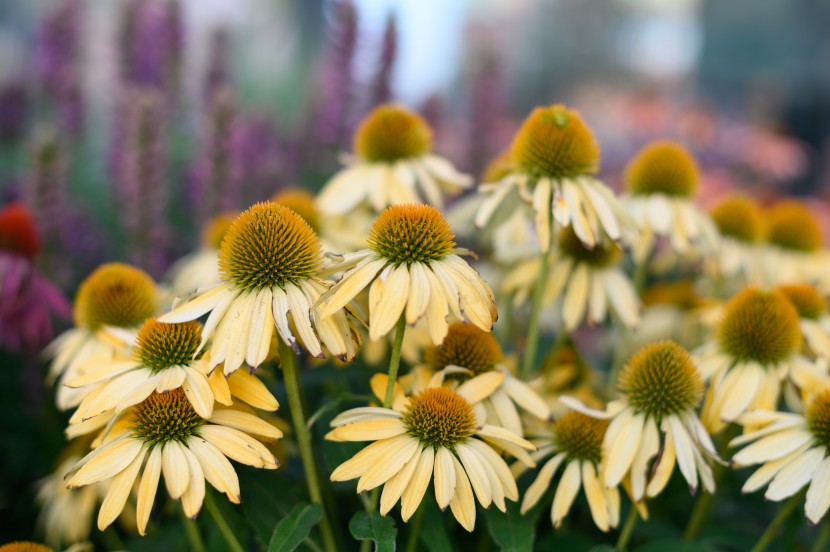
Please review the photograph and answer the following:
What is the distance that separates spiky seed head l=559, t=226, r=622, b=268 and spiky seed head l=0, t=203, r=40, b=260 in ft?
3.33

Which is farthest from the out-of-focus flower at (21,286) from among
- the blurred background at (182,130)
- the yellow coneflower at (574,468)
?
the yellow coneflower at (574,468)

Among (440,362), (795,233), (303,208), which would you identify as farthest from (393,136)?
(795,233)

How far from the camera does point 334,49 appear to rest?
2021 mm

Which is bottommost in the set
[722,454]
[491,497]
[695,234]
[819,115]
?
[819,115]

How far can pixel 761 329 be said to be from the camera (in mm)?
1040

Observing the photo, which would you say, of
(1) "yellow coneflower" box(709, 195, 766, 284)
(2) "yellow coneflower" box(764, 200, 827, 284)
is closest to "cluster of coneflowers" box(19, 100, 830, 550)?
Answer: (1) "yellow coneflower" box(709, 195, 766, 284)

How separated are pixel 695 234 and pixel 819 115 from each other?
558 cm

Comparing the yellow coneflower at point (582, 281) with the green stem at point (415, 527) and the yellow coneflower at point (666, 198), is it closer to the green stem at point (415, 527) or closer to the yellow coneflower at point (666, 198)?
the yellow coneflower at point (666, 198)

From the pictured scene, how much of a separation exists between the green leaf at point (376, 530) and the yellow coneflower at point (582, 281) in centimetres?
49

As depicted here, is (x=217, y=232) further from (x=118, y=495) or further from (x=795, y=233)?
(x=795, y=233)

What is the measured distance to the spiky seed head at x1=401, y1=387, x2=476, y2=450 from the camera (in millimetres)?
812

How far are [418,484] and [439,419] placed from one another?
0.07 meters

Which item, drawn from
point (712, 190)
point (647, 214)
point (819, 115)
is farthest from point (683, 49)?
point (647, 214)

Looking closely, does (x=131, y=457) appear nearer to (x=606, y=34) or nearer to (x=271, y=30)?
(x=271, y=30)
